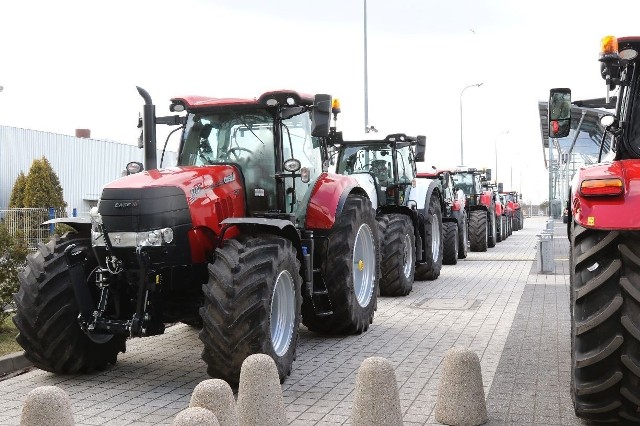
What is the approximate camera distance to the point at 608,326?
4.61 meters

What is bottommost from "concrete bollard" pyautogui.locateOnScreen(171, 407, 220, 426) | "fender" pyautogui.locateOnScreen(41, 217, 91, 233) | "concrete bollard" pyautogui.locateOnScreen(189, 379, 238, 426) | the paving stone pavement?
Result: the paving stone pavement

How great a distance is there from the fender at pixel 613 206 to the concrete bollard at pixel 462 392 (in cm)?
130

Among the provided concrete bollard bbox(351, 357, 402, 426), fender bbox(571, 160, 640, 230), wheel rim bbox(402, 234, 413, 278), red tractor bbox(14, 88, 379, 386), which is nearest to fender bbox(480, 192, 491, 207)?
wheel rim bbox(402, 234, 413, 278)

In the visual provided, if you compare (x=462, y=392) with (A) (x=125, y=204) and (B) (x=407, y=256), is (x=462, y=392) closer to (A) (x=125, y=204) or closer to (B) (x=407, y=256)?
(A) (x=125, y=204)

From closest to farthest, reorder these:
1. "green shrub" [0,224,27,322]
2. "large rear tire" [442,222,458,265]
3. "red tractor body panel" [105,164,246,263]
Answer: "red tractor body panel" [105,164,246,263], "green shrub" [0,224,27,322], "large rear tire" [442,222,458,265]

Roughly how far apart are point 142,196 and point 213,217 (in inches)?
29.8

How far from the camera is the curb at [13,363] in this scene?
7.24 m

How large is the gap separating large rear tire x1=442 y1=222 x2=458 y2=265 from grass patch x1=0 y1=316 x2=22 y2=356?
10.8m

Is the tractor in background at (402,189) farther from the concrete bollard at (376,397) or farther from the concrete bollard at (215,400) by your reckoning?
the concrete bollard at (215,400)

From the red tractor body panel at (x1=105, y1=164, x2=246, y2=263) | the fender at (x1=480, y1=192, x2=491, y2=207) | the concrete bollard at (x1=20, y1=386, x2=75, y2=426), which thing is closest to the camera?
the concrete bollard at (x1=20, y1=386, x2=75, y2=426)

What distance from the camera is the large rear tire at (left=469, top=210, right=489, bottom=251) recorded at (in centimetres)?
2228

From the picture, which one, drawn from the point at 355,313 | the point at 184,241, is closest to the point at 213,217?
the point at 184,241

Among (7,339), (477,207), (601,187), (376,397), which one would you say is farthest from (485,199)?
(376,397)

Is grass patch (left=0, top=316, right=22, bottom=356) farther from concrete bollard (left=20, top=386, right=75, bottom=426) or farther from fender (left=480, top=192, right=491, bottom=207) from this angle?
fender (left=480, top=192, right=491, bottom=207)
